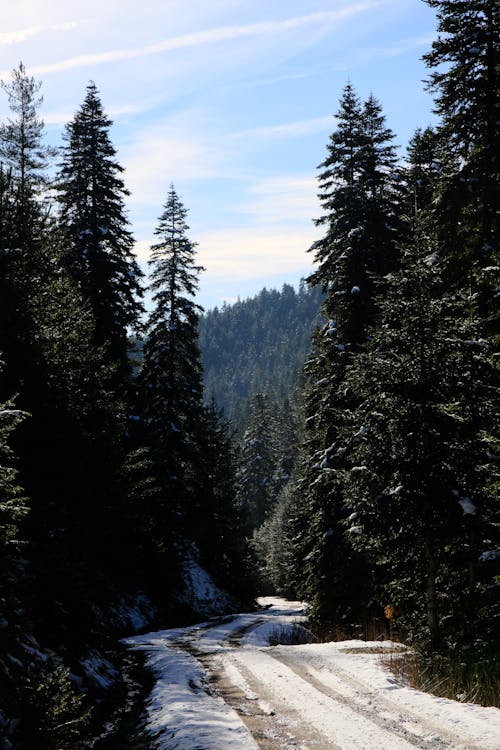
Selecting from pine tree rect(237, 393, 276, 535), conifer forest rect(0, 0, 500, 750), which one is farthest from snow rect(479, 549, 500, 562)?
pine tree rect(237, 393, 276, 535)

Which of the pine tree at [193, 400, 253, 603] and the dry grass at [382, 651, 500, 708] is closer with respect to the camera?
the dry grass at [382, 651, 500, 708]

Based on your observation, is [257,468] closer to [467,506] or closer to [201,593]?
[201,593]

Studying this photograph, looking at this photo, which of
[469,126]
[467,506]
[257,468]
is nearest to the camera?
[467,506]

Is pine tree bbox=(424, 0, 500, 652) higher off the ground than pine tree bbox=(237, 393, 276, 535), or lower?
higher

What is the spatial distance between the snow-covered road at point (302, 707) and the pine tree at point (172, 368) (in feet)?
48.4

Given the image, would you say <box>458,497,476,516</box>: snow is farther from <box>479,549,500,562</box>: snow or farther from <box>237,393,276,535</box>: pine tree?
<box>237,393,276,535</box>: pine tree

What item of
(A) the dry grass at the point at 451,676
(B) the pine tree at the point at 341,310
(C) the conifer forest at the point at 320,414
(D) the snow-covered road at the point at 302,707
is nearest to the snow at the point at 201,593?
(C) the conifer forest at the point at 320,414

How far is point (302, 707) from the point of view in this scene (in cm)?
848

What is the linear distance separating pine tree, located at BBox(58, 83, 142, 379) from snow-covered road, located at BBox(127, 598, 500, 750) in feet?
54.3

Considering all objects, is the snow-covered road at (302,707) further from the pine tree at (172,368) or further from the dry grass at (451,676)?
the pine tree at (172,368)

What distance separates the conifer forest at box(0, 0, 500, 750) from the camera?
10.5 m

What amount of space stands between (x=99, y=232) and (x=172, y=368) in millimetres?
7133

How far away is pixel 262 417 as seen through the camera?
8550cm

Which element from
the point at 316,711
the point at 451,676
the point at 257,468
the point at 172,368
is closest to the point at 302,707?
the point at 316,711
